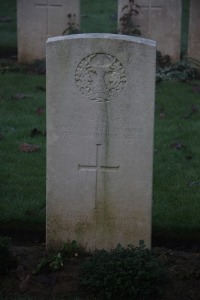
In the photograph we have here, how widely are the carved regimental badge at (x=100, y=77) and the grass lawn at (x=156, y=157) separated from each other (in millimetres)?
1260

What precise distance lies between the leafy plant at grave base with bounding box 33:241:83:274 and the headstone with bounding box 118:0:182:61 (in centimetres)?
738

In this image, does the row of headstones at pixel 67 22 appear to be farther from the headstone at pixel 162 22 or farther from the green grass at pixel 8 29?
the green grass at pixel 8 29

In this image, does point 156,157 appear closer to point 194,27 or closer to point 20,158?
point 20,158

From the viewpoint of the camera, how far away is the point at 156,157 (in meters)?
7.49

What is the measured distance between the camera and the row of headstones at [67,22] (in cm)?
1212

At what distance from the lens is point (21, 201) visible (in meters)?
6.21

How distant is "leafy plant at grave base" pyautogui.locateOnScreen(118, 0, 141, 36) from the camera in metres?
12.0

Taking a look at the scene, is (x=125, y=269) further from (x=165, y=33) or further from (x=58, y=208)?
(x=165, y=33)

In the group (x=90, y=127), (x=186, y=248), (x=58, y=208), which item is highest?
(x=90, y=127)

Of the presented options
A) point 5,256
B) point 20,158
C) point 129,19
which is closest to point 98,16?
point 129,19

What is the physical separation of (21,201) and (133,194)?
1.28 metres

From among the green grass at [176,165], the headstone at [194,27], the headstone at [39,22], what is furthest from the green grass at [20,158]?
the headstone at [194,27]

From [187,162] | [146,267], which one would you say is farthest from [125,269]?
[187,162]

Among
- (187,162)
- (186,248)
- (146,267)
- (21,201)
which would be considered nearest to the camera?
(146,267)
